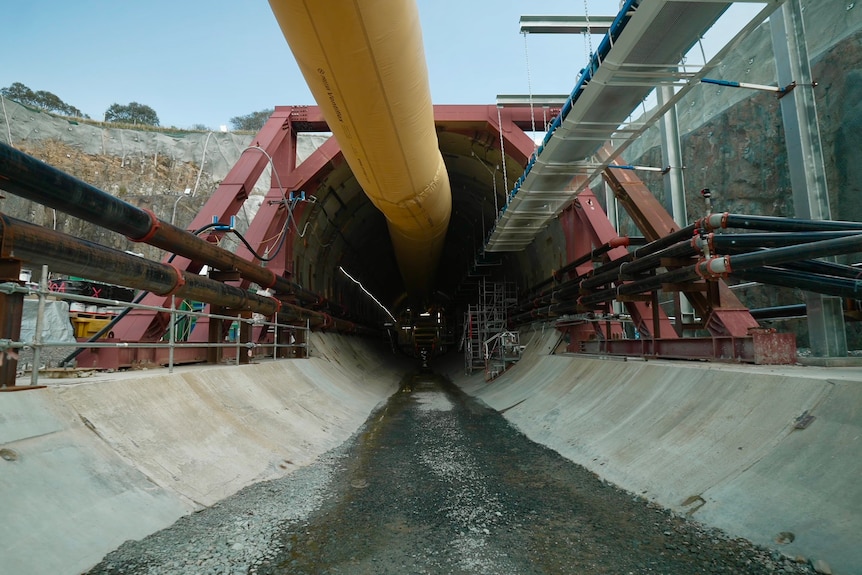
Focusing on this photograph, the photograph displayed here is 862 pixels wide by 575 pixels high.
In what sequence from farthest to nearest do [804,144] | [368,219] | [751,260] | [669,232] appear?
1. [368,219]
2. [669,232]
3. [804,144]
4. [751,260]

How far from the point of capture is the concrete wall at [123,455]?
8.05ft

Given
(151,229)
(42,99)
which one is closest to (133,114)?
(42,99)

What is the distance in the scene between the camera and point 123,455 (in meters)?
3.34

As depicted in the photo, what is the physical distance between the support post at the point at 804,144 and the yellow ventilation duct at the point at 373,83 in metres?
4.90

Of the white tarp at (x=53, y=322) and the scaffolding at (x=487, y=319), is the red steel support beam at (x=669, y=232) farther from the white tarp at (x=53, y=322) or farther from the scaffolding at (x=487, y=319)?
the white tarp at (x=53, y=322)

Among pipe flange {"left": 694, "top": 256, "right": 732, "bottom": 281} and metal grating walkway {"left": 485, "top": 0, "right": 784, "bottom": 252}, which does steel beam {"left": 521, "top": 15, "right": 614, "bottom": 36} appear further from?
pipe flange {"left": 694, "top": 256, "right": 732, "bottom": 281}

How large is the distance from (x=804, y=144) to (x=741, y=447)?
476 cm

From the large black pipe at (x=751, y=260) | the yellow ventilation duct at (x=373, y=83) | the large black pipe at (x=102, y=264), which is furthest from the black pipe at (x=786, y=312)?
the large black pipe at (x=102, y=264)

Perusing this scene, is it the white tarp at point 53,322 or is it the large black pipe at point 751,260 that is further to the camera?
the white tarp at point 53,322

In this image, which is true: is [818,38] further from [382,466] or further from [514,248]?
[382,466]

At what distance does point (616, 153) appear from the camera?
687cm

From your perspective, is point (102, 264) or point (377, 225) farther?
point (377, 225)

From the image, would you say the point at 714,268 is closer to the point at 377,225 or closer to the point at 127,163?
the point at 377,225

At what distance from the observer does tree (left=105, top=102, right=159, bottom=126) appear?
53.1 metres
